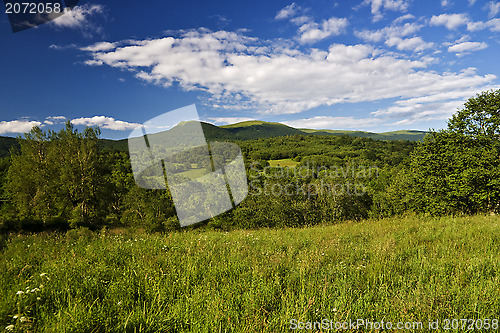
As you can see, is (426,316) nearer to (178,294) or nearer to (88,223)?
(178,294)

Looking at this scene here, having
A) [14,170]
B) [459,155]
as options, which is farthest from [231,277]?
[14,170]

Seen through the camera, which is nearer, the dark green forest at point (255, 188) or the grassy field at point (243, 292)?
the grassy field at point (243, 292)

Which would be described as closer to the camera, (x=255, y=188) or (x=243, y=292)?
(x=243, y=292)

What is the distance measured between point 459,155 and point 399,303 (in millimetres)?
23026

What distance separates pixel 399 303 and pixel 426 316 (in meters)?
0.25

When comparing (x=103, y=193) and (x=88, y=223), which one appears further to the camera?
(x=103, y=193)

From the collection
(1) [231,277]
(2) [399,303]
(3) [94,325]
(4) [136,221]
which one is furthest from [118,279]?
(4) [136,221]

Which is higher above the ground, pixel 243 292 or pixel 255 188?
pixel 243 292

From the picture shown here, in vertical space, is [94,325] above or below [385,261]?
above

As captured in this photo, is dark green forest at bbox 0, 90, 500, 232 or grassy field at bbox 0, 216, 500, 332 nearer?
grassy field at bbox 0, 216, 500, 332

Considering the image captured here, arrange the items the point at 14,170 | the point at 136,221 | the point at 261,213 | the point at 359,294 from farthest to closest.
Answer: the point at 261,213 < the point at 136,221 < the point at 14,170 < the point at 359,294

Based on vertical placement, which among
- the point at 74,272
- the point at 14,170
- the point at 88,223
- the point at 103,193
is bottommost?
the point at 88,223

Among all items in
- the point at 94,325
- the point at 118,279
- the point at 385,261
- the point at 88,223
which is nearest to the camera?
the point at 94,325

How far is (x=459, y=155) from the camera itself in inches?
740
